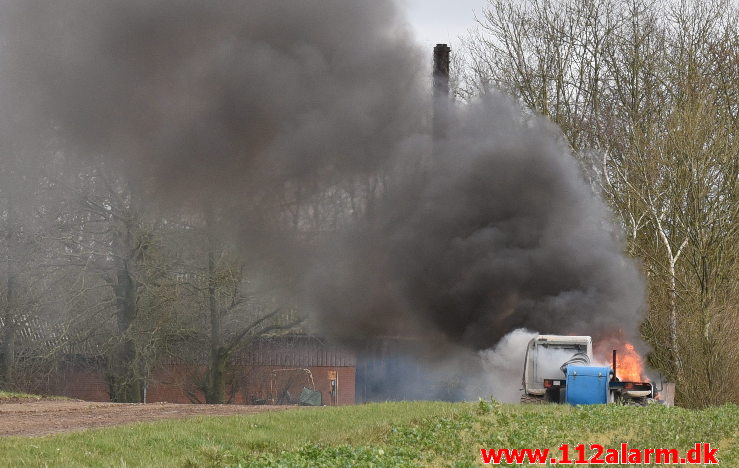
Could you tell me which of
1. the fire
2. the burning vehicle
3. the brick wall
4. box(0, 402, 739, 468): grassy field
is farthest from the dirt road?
the brick wall

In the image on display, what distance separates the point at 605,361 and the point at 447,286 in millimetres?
3642

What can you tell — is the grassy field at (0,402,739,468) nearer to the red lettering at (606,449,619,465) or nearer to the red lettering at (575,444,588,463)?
the red lettering at (575,444,588,463)

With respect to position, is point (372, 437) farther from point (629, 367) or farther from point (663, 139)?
point (663, 139)

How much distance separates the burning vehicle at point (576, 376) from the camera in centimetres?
1998

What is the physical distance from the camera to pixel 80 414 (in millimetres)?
20297

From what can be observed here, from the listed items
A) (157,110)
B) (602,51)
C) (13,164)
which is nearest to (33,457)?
(157,110)

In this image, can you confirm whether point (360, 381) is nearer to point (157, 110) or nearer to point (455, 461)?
point (157, 110)

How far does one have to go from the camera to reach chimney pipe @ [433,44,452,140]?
23281 mm

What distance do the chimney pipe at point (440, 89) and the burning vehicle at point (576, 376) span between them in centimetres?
518

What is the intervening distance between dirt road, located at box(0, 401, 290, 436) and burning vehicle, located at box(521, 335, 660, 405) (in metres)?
5.39

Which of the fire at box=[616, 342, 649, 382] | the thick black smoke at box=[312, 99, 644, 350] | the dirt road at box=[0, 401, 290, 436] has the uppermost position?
the thick black smoke at box=[312, 99, 644, 350]

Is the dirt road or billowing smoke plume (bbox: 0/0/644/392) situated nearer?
the dirt road

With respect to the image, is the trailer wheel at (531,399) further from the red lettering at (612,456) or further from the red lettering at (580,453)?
the red lettering at (612,456)

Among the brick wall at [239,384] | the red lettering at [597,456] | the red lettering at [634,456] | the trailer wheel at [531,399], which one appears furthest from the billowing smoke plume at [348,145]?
the brick wall at [239,384]
